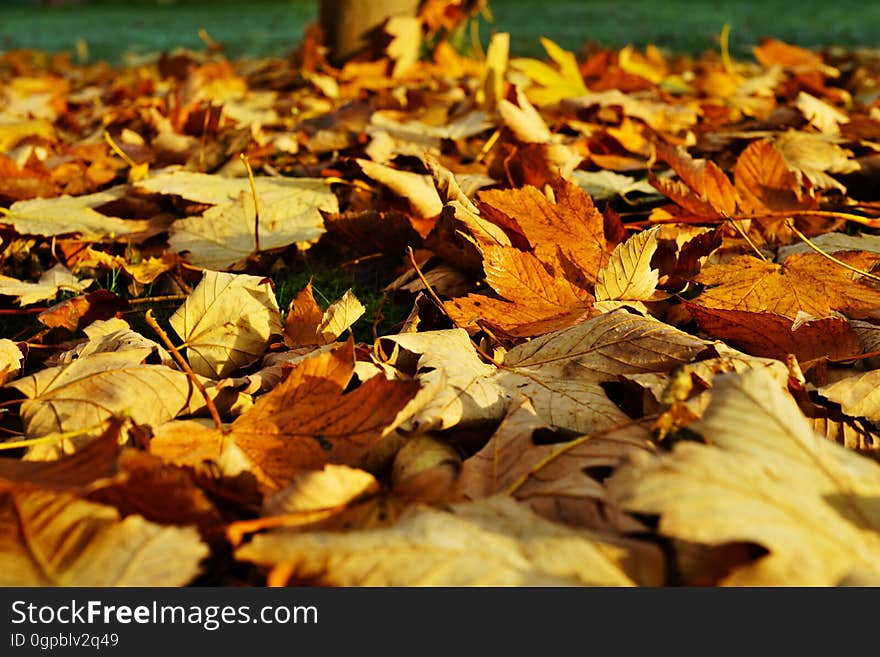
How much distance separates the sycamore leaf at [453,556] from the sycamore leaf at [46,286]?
89cm

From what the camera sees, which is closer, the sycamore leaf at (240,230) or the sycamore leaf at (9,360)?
the sycamore leaf at (9,360)

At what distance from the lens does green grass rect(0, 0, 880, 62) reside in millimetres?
5879

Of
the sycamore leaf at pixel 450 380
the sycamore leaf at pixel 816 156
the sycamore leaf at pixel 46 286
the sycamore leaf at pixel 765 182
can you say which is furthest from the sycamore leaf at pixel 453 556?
the sycamore leaf at pixel 816 156

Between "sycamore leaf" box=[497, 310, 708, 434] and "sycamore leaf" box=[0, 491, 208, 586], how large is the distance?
0.48 metres

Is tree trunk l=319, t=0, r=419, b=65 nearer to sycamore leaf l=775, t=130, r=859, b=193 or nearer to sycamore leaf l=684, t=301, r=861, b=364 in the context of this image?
sycamore leaf l=775, t=130, r=859, b=193

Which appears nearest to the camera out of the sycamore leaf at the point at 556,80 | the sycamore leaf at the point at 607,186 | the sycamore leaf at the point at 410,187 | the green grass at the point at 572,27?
the sycamore leaf at the point at 410,187

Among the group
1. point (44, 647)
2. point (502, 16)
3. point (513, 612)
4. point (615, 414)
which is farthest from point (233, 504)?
point (502, 16)

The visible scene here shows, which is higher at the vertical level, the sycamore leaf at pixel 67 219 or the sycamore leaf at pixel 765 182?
the sycamore leaf at pixel 765 182

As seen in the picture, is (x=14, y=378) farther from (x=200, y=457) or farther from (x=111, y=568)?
(x=111, y=568)

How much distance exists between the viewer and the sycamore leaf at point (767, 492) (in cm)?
64

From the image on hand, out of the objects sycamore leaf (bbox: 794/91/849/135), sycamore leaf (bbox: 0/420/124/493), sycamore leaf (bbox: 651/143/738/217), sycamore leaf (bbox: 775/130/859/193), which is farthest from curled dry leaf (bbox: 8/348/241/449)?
sycamore leaf (bbox: 794/91/849/135)

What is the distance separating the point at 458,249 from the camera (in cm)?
138

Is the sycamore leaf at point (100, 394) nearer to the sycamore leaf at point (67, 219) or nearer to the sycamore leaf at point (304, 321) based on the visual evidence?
the sycamore leaf at point (304, 321)

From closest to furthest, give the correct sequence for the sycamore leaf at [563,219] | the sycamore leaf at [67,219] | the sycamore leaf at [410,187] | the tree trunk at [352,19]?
the sycamore leaf at [563,219] < the sycamore leaf at [410,187] < the sycamore leaf at [67,219] < the tree trunk at [352,19]
